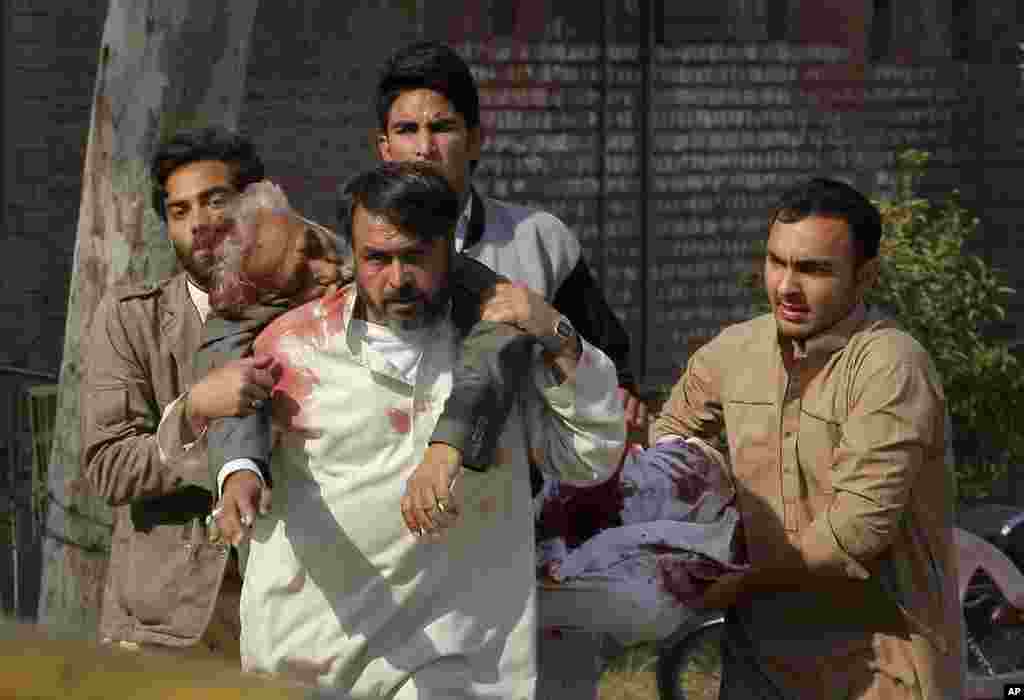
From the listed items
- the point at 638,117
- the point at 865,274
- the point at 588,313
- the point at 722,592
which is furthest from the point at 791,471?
the point at 638,117

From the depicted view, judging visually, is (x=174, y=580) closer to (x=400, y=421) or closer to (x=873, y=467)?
(x=400, y=421)

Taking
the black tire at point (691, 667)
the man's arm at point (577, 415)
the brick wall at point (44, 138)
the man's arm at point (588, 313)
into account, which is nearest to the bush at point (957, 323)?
the black tire at point (691, 667)

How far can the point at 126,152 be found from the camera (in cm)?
663

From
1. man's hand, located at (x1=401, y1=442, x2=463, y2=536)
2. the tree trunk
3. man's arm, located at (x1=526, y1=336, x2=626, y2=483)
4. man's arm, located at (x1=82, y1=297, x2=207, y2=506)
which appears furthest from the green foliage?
man's hand, located at (x1=401, y1=442, x2=463, y2=536)

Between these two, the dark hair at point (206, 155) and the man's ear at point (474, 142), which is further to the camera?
the man's ear at point (474, 142)

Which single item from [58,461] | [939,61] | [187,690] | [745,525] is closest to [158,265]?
[58,461]

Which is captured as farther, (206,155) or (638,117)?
(638,117)

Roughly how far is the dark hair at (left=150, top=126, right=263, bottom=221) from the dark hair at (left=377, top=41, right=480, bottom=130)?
31cm

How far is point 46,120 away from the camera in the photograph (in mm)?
9383

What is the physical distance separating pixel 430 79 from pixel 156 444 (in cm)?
101

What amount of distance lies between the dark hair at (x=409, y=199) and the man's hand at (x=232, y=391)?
12.8 inches

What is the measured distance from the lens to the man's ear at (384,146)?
4957mm

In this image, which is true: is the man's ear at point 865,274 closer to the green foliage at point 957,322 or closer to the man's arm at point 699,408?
the man's arm at point 699,408

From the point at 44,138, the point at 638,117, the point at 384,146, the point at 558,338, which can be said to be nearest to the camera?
the point at 558,338
